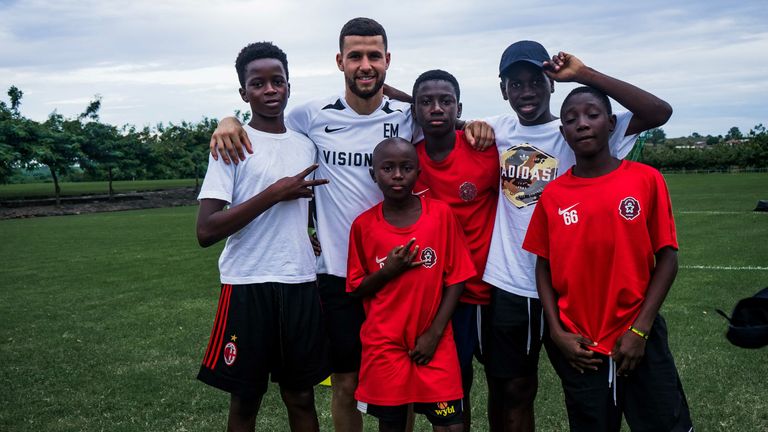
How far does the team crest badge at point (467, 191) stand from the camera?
3.39 m

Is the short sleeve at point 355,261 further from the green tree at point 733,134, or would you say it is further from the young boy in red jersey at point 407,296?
the green tree at point 733,134

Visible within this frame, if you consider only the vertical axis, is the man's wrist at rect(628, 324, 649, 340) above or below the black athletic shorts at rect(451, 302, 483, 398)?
above

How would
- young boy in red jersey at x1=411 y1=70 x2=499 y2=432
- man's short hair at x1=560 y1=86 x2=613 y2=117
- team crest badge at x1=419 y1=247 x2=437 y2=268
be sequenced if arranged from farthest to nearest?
1. young boy in red jersey at x1=411 y1=70 x2=499 y2=432
2. team crest badge at x1=419 y1=247 x2=437 y2=268
3. man's short hair at x1=560 y1=86 x2=613 y2=117

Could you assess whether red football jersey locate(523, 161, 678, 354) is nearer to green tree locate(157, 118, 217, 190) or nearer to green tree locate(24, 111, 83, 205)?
green tree locate(24, 111, 83, 205)

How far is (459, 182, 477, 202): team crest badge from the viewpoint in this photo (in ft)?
11.1

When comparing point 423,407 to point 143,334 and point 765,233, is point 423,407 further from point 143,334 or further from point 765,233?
point 765,233

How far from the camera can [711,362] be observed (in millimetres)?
5574

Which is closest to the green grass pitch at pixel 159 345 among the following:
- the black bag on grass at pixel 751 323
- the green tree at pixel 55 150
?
the black bag on grass at pixel 751 323

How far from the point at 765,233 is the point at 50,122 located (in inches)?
1574

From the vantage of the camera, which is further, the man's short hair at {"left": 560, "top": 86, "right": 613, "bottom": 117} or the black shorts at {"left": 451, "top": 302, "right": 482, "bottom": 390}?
the black shorts at {"left": 451, "top": 302, "right": 482, "bottom": 390}

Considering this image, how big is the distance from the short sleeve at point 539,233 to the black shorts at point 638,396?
21.1 inches

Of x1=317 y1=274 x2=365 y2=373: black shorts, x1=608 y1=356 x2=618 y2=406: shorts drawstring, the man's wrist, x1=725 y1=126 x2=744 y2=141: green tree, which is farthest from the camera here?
x1=725 y1=126 x2=744 y2=141: green tree

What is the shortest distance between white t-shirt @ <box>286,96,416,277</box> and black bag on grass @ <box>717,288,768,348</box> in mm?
1835

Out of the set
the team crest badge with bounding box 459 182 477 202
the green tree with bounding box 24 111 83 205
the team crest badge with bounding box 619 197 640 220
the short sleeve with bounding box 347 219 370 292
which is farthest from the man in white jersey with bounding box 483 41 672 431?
the green tree with bounding box 24 111 83 205
